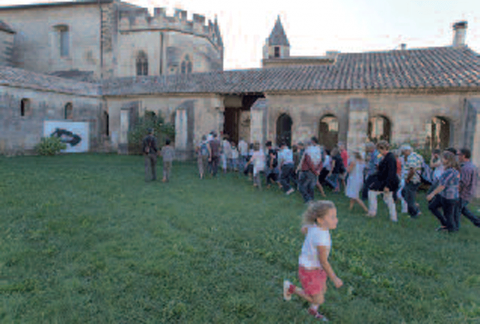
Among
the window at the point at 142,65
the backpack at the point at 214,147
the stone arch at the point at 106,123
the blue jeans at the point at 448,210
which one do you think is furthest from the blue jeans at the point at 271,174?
the window at the point at 142,65

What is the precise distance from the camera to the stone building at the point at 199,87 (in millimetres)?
15086

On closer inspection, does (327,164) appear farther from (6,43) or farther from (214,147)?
(6,43)

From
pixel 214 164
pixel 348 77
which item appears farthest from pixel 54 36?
pixel 348 77

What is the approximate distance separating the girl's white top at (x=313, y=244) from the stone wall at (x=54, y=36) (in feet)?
95.6

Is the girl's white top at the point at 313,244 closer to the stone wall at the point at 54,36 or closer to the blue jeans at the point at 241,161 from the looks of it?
the blue jeans at the point at 241,161

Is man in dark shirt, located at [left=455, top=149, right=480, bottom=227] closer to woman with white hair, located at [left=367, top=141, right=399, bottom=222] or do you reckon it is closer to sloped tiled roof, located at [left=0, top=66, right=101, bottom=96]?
woman with white hair, located at [left=367, top=141, right=399, bottom=222]

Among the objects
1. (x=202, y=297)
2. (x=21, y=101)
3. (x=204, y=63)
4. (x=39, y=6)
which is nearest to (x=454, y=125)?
(x=202, y=297)

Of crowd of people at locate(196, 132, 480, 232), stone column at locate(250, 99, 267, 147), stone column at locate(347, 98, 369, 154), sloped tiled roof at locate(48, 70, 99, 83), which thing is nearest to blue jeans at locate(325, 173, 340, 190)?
crowd of people at locate(196, 132, 480, 232)

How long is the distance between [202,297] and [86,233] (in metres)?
3.13

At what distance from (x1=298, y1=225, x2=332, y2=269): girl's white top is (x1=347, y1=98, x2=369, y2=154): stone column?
13.2 m

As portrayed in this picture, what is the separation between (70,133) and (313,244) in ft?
71.2

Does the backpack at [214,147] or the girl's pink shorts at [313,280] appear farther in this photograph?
the backpack at [214,147]

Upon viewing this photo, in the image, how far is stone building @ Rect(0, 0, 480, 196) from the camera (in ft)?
49.5

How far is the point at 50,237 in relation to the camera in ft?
17.9
